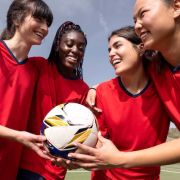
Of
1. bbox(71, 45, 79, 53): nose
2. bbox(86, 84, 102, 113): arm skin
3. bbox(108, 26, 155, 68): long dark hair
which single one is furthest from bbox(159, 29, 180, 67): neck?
bbox(71, 45, 79, 53): nose

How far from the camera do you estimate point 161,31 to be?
3500 mm

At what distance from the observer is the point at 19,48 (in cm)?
412

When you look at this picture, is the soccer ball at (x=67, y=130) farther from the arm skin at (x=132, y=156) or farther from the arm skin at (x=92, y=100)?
the arm skin at (x=92, y=100)

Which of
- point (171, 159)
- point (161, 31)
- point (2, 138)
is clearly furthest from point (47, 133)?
point (161, 31)

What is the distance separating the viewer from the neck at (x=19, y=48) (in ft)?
13.4

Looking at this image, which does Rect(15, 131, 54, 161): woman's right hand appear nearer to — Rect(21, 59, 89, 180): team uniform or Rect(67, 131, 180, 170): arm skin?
Rect(21, 59, 89, 180): team uniform

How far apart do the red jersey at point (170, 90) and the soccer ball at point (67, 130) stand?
2.60 ft

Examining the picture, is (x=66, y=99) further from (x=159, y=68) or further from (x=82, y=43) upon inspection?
(x=159, y=68)

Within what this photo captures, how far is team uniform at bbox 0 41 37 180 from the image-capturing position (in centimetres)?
386

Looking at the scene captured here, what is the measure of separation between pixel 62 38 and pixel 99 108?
1068mm

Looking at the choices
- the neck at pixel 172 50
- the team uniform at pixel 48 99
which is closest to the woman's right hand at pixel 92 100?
the team uniform at pixel 48 99

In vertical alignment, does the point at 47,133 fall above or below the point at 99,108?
below

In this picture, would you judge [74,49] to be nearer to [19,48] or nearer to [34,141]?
[19,48]

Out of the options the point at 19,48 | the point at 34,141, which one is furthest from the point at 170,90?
the point at 19,48
